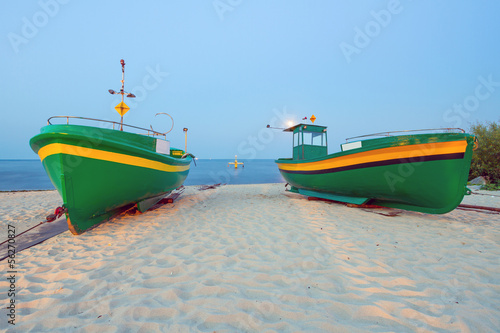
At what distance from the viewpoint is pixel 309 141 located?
8.41m

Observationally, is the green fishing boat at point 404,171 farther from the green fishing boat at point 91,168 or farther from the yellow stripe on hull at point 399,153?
the green fishing boat at point 91,168

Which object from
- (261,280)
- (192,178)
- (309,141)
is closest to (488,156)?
(309,141)

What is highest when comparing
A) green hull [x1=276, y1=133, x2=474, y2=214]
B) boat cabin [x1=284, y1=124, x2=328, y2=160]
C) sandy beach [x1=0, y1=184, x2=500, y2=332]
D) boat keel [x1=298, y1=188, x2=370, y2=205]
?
boat cabin [x1=284, y1=124, x2=328, y2=160]

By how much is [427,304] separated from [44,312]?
3.49 m

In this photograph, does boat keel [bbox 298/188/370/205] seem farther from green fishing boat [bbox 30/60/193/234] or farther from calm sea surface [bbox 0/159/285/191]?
calm sea surface [bbox 0/159/285/191]

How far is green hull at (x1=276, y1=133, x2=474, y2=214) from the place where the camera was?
4.08 meters

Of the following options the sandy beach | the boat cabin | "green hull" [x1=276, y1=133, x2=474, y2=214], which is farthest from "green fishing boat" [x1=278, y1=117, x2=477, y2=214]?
the boat cabin

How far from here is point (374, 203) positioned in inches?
226

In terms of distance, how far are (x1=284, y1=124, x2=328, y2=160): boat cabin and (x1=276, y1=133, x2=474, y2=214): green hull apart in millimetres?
2351

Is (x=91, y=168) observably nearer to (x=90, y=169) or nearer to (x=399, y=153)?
(x=90, y=169)

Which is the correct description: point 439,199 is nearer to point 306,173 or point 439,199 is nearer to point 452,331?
point 306,173

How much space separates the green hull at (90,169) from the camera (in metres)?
3.34

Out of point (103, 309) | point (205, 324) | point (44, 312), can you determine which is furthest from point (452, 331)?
point (44, 312)

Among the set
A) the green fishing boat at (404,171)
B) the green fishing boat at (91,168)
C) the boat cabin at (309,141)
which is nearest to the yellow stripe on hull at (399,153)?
the green fishing boat at (404,171)
